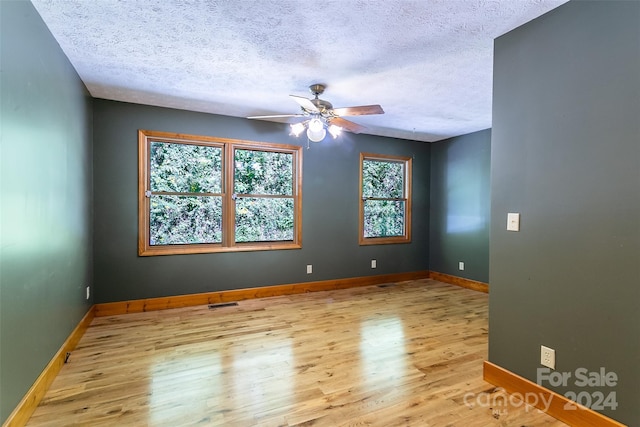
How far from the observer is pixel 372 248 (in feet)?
17.6

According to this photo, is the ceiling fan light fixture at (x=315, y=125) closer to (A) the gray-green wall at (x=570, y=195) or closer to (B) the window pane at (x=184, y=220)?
(A) the gray-green wall at (x=570, y=195)

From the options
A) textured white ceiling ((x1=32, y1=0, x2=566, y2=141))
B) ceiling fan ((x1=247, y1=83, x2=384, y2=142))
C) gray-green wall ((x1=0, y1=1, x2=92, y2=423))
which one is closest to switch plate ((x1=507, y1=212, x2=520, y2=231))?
textured white ceiling ((x1=32, y1=0, x2=566, y2=141))

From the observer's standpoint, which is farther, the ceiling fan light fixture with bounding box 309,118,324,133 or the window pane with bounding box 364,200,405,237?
the window pane with bounding box 364,200,405,237

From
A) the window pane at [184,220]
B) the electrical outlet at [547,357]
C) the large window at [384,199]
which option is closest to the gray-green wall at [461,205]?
the large window at [384,199]

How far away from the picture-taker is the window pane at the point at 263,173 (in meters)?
4.42

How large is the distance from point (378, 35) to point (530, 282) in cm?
200

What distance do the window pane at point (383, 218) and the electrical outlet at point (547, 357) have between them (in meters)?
3.50

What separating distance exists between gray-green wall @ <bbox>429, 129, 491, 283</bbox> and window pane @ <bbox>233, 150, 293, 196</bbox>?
2813 millimetres

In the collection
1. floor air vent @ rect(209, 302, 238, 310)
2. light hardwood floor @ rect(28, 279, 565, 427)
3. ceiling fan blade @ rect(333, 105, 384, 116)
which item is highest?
ceiling fan blade @ rect(333, 105, 384, 116)

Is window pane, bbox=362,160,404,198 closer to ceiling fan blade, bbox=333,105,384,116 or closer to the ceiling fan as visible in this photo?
the ceiling fan

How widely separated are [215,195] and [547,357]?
12.5ft

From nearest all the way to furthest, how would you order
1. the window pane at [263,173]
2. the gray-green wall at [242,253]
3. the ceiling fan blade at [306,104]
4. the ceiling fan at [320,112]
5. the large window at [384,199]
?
the ceiling fan blade at [306,104] < the ceiling fan at [320,112] < the gray-green wall at [242,253] < the window pane at [263,173] < the large window at [384,199]

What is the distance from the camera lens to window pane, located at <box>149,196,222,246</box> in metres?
4.00

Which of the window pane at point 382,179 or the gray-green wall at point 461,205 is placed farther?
the window pane at point 382,179
